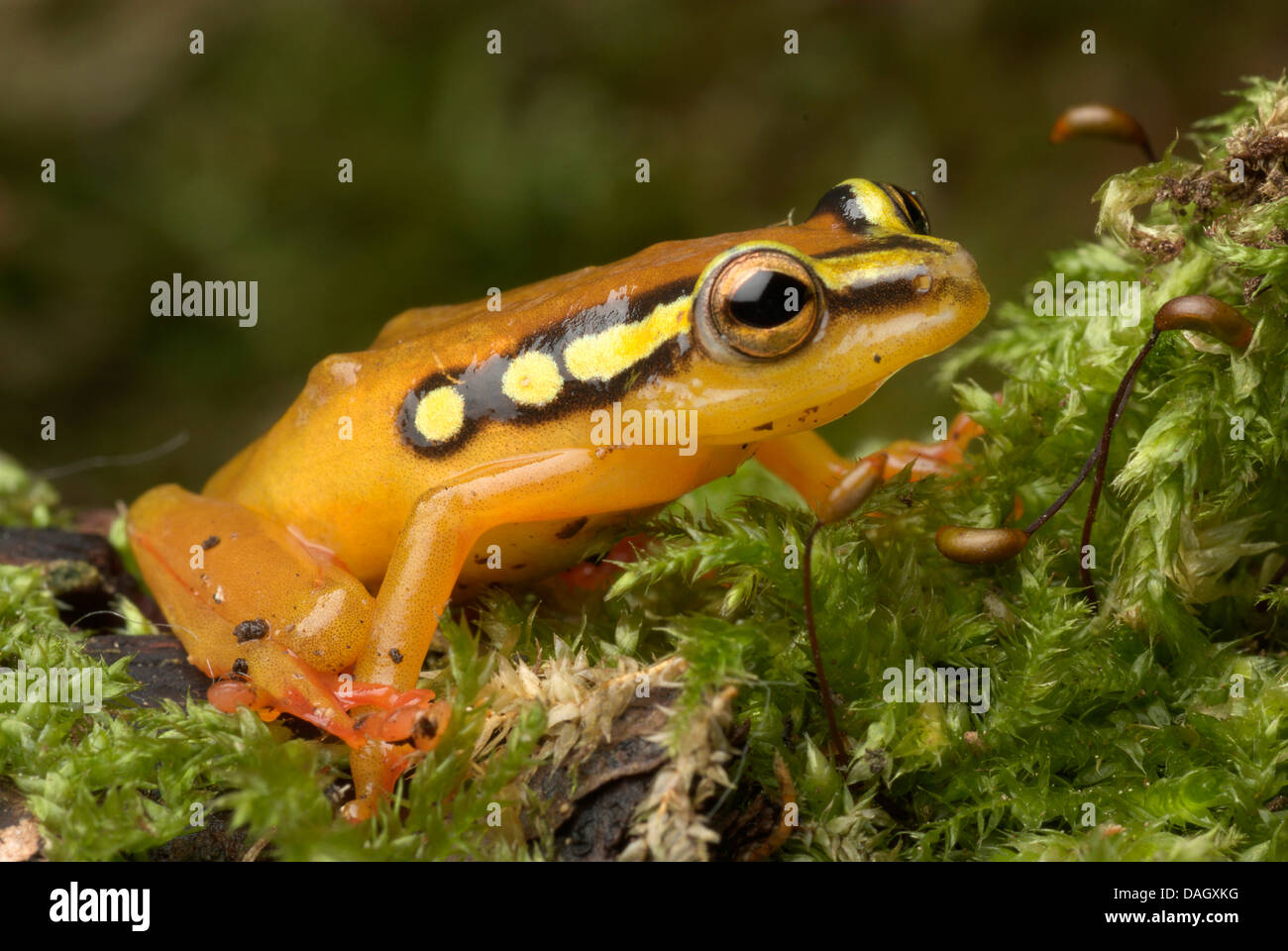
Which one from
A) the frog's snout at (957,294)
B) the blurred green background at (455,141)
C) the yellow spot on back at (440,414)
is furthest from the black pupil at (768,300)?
the blurred green background at (455,141)

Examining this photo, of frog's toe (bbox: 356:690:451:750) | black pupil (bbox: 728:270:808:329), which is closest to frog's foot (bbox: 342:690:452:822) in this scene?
frog's toe (bbox: 356:690:451:750)

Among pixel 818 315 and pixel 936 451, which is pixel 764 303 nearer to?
pixel 818 315

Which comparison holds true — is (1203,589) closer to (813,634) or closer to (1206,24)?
(813,634)

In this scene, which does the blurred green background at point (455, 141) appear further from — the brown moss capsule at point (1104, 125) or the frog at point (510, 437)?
the frog at point (510, 437)

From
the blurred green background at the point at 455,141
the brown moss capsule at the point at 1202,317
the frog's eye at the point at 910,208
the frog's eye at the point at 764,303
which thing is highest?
the blurred green background at the point at 455,141

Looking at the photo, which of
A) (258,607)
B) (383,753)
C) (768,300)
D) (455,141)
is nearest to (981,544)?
(768,300)

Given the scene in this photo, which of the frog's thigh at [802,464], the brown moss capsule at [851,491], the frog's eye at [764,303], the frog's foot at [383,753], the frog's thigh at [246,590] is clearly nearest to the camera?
the brown moss capsule at [851,491]

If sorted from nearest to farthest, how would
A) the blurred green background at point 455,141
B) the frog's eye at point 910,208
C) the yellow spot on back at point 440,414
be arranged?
the frog's eye at point 910,208 → the yellow spot on back at point 440,414 → the blurred green background at point 455,141

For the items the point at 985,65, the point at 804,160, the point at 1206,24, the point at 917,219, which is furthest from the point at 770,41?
the point at 917,219
